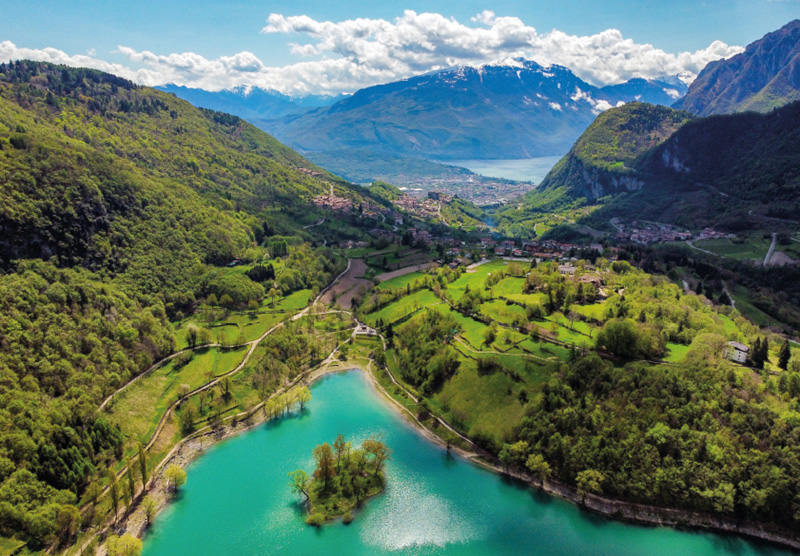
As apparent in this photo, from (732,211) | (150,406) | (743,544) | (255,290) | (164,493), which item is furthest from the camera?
(732,211)

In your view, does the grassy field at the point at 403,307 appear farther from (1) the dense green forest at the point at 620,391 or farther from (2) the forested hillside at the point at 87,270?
(2) the forested hillside at the point at 87,270

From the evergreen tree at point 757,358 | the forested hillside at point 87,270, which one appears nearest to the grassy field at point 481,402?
the evergreen tree at point 757,358

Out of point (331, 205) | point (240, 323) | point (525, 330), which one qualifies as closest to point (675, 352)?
point (525, 330)

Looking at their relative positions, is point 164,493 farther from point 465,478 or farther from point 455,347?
point 455,347

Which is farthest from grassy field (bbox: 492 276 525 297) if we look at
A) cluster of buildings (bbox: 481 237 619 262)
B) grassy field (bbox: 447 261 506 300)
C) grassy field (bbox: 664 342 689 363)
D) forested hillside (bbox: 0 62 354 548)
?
forested hillside (bbox: 0 62 354 548)

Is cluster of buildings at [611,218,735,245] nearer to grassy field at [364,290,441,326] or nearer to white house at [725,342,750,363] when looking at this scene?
grassy field at [364,290,441,326]

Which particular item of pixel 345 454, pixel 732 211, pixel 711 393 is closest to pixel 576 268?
pixel 711 393

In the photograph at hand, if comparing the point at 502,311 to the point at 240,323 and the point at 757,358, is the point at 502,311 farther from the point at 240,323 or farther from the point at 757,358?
the point at 240,323
